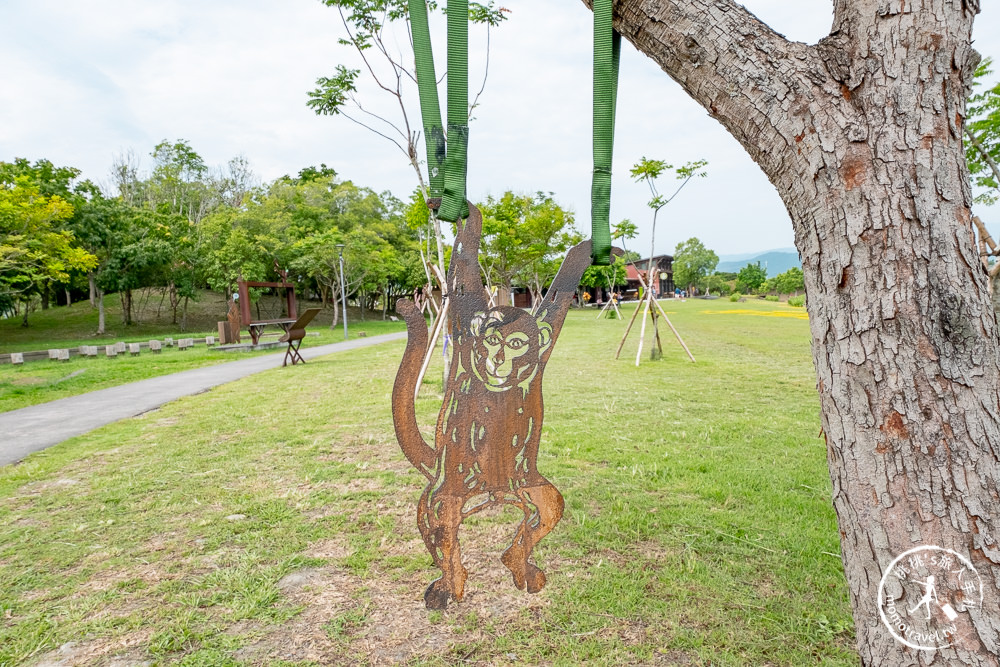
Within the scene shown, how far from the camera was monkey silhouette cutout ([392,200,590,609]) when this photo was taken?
5.81 feet

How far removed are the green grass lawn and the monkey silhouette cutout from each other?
0.83m

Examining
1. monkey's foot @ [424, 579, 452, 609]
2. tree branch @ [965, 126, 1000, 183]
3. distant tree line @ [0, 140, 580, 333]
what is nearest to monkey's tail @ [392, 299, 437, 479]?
monkey's foot @ [424, 579, 452, 609]

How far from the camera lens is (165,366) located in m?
12.2

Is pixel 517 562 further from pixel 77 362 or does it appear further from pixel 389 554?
pixel 77 362

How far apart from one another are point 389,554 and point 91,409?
6.73 meters

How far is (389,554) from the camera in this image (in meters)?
3.09

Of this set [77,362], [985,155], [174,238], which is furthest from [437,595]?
[174,238]

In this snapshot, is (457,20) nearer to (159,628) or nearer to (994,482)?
(994,482)

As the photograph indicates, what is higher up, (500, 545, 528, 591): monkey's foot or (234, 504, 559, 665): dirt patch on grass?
(500, 545, 528, 591): monkey's foot

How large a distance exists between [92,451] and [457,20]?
18.7ft

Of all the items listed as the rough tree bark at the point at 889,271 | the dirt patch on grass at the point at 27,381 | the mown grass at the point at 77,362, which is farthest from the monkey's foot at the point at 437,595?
the dirt patch on grass at the point at 27,381

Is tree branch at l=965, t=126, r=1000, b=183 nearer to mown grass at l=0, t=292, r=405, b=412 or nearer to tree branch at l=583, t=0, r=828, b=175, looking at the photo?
tree branch at l=583, t=0, r=828, b=175

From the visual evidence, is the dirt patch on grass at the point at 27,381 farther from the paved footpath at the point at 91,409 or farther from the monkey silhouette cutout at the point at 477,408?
the monkey silhouette cutout at the point at 477,408

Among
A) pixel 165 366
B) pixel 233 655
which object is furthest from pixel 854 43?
pixel 165 366
